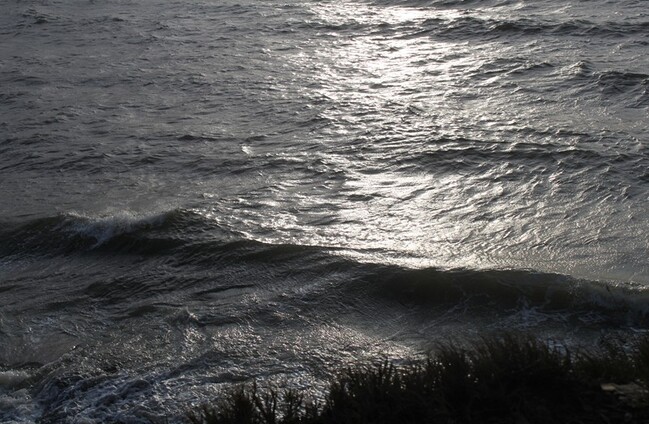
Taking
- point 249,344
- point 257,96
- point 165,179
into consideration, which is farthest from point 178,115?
point 249,344

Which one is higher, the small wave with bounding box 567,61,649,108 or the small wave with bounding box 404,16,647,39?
the small wave with bounding box 567,61,649,108

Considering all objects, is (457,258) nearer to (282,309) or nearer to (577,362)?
(282,309)

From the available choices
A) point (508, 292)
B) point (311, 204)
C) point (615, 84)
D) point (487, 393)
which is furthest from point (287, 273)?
point (615, 84)

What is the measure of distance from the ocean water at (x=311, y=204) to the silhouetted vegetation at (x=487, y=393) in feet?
3.97

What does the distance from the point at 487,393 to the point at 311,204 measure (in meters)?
5.37

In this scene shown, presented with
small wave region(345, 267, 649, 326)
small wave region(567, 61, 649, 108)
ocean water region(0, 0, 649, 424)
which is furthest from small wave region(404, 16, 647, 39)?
small wave region(345, 267, 649, 326)

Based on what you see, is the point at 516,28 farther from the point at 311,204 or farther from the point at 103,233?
the point at 103,233

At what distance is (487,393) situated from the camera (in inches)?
182

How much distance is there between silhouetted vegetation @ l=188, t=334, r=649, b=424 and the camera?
4504 mm

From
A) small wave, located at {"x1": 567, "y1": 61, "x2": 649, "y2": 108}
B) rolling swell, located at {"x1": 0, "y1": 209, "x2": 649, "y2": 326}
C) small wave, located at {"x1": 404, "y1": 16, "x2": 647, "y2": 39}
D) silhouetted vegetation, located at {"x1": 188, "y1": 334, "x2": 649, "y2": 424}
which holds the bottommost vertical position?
small wave, located at {"x1": 404, "y1": 16, "x2": 647, "y2": 39}

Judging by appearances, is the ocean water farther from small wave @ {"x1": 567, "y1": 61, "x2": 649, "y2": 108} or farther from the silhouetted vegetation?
the silhouetted vegetation

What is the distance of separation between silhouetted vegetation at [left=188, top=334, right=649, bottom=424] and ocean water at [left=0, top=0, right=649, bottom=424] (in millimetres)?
1209

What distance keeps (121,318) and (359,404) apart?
3.49 meters

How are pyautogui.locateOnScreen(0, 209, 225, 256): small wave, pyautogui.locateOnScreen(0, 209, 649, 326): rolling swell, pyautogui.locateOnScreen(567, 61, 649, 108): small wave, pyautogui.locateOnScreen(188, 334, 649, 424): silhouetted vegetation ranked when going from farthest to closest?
pyautogui.locateOnScreen(567, 61, 649, 108): small wave < pyautogui.locateOnScreen(0, 209, 225, 256): small wave < pyautogui.locateOnScreen(0, 209, 649, 326): rolling swell < pyautogui.locateOnScreen(188, 334, 649, 424): silhouetted vegetation
